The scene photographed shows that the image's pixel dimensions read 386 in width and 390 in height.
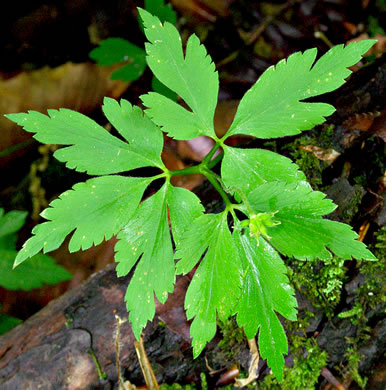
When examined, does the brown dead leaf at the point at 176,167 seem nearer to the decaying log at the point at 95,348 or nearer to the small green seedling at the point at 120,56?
the small green seedling at the point at 120,56

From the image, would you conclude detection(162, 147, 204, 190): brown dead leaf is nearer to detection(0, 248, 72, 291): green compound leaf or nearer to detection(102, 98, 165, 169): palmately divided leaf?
detection(0, 248, 72, 291): green compound leaf

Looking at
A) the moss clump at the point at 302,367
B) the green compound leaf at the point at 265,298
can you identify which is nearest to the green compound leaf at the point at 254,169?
the green compound leaf at the point at 265,298

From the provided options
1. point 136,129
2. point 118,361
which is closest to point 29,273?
point 118,361

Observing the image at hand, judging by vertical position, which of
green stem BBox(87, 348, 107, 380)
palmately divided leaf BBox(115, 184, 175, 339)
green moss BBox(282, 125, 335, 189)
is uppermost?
green moss BBox(282, 125, 335, 189)

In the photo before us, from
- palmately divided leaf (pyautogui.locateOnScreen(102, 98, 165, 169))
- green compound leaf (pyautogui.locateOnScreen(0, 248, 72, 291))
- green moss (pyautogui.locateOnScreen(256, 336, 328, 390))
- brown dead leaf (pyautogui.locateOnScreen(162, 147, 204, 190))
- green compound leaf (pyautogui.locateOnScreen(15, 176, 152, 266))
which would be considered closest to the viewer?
green compound leaf (pyautogui.locateOnScreen(15, 176, 152, 266))

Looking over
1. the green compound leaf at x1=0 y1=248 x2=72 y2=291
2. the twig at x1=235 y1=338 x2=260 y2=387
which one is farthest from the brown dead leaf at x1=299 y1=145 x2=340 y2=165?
the green compound leaf at x1=0 y1=248 x2=72 y2=291

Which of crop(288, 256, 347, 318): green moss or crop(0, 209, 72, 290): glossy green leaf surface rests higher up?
crop(288, 256, 347, 318): green moss

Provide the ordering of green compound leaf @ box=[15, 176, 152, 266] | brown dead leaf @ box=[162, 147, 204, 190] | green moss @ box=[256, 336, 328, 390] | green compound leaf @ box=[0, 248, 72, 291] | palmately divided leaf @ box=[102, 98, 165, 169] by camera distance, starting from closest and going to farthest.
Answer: green compound leaf @ box=[15, 176, 152, 266] → palmately divided leaf @ box=[102, 98, 165, 169] → green moss @ box=[256, 336, 328, 390] → green compound leaf @ box=[0, 248, 72, 291] → brown dead leaf @ box=[162, 147, 204, 190]

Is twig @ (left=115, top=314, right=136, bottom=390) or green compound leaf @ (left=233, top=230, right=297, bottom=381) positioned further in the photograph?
twig @ (left=115, top=314, right=136, bottom=390)
